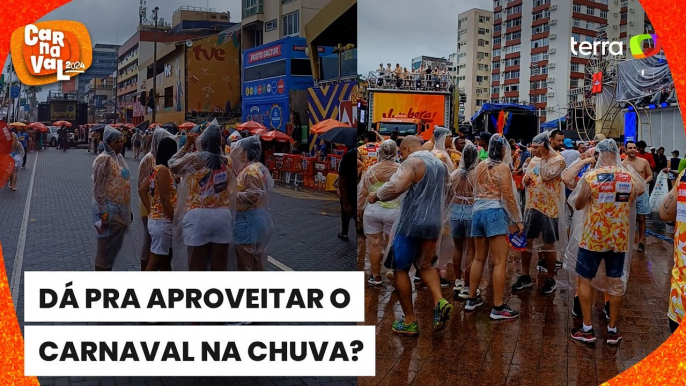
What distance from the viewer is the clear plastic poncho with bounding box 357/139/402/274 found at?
4910 millimetres

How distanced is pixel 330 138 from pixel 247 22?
2.88 ft

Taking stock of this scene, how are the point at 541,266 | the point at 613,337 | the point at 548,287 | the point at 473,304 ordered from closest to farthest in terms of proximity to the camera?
the point at 613,337 < the point at 473,304 < the point at 548,287 < the point at 541,266

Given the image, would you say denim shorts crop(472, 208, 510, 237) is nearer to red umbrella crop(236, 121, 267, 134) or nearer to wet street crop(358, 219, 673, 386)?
wet street crop(358, 219, 673, 386)

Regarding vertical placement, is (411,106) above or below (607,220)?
above

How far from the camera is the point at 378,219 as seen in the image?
5.07m

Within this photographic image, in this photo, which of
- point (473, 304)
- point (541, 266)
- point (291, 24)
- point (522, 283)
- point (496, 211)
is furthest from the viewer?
point (541, 266)

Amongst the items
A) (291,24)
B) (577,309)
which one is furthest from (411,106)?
(291,24)

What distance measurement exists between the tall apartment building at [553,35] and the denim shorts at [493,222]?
3.67 metres

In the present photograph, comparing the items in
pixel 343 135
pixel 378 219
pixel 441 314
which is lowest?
pixel 441 314

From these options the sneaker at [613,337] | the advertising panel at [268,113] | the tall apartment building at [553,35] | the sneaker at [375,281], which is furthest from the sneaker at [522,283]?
the tall apartment building at [553,35]

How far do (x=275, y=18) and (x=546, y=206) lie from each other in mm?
2791

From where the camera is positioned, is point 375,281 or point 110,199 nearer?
point 110,199

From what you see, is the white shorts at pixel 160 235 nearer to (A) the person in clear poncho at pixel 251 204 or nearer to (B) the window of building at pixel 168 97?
(A) the person in clear poncho at pixel 251 204

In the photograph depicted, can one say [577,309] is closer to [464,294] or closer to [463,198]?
[464,294]
